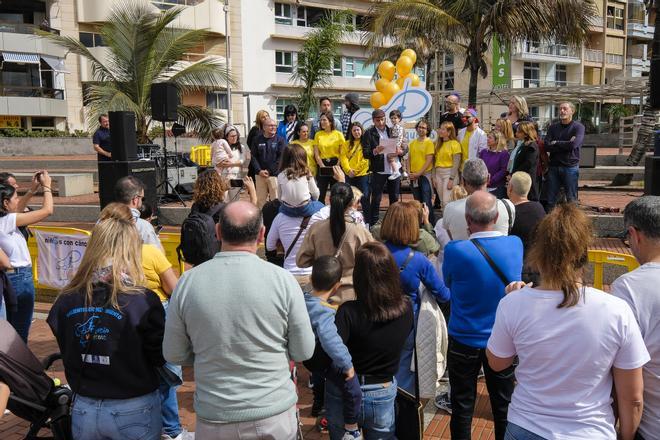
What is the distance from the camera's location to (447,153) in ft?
29.6

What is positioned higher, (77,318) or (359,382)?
(77,318)

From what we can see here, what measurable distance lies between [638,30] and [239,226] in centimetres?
6375

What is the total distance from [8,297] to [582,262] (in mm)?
4337

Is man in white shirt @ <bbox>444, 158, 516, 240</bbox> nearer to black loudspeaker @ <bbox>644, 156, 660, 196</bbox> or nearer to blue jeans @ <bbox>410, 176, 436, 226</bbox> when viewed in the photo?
black loudspeaker @ <bbox>644, 156, 660, 196</bbox>

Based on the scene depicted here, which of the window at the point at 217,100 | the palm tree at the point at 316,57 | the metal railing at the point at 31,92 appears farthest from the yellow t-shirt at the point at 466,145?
the metal railing at the point at 31,92

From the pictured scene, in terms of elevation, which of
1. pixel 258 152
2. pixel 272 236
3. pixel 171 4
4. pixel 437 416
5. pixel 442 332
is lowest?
pixel 437 416

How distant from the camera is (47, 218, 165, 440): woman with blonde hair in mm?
2652

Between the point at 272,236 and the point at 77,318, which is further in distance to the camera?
the point at 272,236

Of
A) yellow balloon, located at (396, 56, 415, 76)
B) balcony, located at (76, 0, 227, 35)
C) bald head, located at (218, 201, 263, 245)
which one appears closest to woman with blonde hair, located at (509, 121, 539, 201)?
bald head, located at (218, 201, 263, 245)

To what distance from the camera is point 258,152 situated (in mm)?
9055

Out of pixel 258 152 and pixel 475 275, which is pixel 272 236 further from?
pixel 258 152

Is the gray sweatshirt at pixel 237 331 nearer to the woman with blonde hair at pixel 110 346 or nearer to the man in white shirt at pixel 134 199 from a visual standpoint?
the woman with blonde hair at pixel 110 346

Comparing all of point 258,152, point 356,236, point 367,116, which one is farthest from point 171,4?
point 356,236

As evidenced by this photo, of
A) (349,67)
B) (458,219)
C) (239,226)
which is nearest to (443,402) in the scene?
(458,219)
